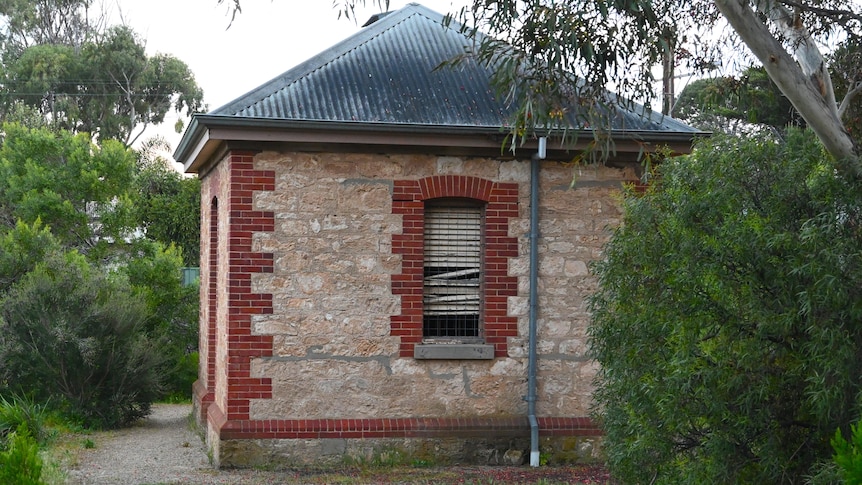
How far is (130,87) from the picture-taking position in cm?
3991

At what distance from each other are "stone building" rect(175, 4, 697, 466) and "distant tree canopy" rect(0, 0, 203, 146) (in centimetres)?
2947

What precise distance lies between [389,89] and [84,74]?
3049 centimetres

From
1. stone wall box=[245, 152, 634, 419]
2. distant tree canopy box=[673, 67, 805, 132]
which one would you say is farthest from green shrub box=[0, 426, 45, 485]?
distant tree canopy box=[673, 67, 805, 132]

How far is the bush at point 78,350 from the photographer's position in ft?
45.6

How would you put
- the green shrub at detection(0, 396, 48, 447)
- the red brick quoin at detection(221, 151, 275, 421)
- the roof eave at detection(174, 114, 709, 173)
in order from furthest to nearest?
the green shrub at detection(0, 396, 48, 447), the red brick quoin at detection(221, 151, 275, 421), the roof eave at detection(174, 114, 709, 173)

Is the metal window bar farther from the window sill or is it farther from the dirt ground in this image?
the dirt ground

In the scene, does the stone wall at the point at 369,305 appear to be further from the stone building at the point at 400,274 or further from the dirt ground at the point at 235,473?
the dirt ground at the point at 235,473

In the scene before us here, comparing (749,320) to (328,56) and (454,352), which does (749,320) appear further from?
(328,56)

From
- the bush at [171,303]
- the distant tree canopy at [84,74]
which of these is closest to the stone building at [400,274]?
the bush at [171,303]

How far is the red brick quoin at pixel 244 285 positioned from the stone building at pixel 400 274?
0.01 meters

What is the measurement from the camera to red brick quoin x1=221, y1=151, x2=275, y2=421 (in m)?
10.6

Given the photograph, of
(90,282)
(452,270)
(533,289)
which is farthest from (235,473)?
(90,282)

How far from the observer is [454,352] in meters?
10.9

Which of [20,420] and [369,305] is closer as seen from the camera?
[369,305]
